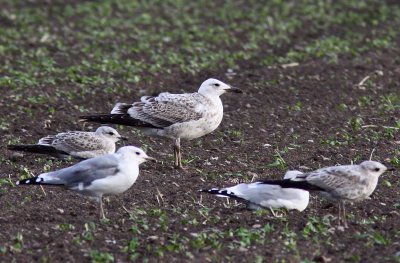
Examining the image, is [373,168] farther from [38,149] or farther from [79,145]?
[38,149]

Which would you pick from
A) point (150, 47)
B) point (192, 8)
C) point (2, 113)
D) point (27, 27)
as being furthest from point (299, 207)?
point (192, 8)

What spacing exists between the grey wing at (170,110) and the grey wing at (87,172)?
92.9 inches

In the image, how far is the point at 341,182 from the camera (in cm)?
888

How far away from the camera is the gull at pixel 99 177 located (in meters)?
8.97

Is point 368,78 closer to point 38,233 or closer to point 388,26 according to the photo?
point 388,26

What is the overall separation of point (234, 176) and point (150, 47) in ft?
25.5

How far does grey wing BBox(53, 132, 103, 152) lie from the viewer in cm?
1102

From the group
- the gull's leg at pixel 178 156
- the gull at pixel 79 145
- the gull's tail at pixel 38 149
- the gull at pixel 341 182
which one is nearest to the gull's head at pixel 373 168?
the gull at pixel 341 182

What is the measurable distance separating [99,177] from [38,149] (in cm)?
219

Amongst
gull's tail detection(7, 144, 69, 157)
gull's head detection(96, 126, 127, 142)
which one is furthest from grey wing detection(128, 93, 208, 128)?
gull's tail detection(7, 144, 69, 157)

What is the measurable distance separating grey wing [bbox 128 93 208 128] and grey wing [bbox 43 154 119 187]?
2.36 m

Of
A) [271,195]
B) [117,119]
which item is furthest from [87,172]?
[117,119]

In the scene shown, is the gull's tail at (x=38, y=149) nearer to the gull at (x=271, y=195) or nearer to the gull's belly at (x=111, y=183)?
the gull's belly at (x=111, y=183)

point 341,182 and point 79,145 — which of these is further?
point 79,145
